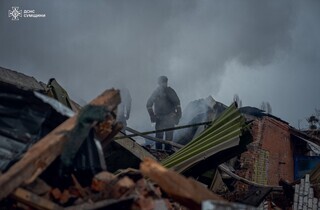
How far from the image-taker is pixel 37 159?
7.96 ft

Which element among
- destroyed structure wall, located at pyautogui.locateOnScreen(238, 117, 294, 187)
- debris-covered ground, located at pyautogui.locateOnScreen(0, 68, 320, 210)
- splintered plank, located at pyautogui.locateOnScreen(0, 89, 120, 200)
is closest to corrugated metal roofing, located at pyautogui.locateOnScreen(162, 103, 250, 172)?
debris-covered ground, located at pyautogui.locateOnScreen(0, 68, 320, 210)

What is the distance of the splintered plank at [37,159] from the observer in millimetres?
2283

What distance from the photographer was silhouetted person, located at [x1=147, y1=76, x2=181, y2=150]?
9336 millimetres

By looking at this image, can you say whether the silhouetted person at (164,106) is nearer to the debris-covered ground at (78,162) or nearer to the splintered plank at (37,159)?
the debris-covered ground at (78,162)

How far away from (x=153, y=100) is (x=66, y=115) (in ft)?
21.9

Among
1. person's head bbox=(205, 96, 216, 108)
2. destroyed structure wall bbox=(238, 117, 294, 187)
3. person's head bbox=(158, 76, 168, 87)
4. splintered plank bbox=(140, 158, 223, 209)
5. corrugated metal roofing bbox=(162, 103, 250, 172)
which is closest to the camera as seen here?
splintered plank bbox=(140, 158, 223, 209)

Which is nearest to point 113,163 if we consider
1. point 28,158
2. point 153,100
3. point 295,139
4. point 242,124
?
point 242,124

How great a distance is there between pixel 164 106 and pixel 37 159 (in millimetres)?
7066

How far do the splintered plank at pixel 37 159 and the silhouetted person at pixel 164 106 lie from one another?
21.6ft

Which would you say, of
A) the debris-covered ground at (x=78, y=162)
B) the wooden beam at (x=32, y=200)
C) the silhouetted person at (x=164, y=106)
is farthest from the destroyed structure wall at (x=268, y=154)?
the wooden beam at (x=32, y=200)

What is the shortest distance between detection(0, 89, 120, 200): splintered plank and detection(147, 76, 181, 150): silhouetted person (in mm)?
6574

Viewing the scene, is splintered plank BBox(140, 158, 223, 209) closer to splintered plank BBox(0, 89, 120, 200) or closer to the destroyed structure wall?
splintered plank BBox(0, 89, 120, 200)

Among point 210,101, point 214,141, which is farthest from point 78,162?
point 210,101

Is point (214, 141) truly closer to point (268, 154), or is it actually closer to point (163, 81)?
point (163, 81)
